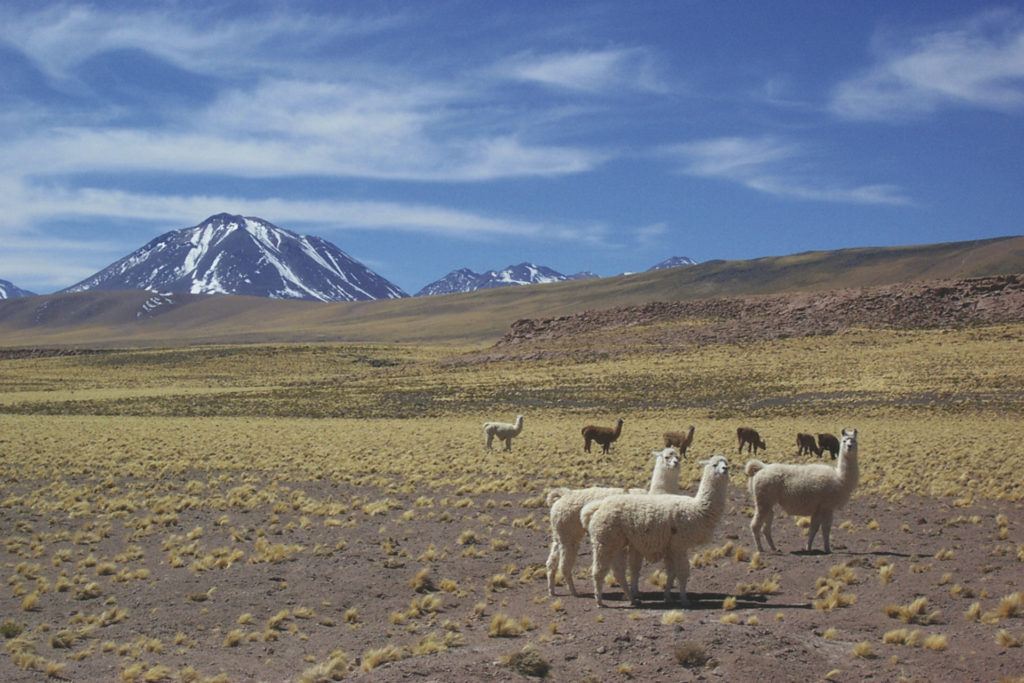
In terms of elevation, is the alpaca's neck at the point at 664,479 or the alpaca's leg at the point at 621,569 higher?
the alpaca's neck at the point at 664,479

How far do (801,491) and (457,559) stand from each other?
16.8 feet

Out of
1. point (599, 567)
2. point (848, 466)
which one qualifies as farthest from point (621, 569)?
point (848, 466)

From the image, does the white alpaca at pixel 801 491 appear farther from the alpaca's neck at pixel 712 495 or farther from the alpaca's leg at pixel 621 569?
the alpaca's leg at pixel 621 569

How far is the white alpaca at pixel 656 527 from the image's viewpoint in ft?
31.4

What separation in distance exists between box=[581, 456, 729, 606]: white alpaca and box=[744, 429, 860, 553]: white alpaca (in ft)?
7.90

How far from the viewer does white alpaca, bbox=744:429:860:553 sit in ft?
39.2

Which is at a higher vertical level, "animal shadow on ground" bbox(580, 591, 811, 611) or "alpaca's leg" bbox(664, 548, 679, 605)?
"alpaca's leg" bbox(664, 548, 679, 605)

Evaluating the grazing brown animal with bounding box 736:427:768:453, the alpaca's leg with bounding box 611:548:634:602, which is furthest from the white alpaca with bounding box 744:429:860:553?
the grazing brown animal with bounding box 736:427:768:453

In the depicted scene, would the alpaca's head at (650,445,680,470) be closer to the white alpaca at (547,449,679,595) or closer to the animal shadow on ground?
the white alpaca at (547,449,679,595)

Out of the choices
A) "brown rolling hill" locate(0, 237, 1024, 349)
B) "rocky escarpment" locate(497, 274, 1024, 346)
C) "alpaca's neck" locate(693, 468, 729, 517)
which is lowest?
"alpaca's neck" locate(693, 468, 729, 517)

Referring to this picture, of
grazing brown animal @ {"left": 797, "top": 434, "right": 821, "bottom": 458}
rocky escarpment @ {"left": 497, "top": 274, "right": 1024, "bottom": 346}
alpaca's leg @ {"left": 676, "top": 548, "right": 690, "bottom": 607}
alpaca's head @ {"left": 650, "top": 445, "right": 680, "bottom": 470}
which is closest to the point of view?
alpaca's leg @ {"left": 676, "top": 548, "right": 690, "bottom": 607}

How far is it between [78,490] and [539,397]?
32.0 m

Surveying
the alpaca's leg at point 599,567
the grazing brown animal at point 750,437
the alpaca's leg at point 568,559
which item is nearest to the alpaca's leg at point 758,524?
the alpaca's leg at point 568,559

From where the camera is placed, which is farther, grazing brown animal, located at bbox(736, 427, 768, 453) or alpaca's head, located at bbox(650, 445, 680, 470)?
grazing brown animal, located at bbox(736, 427, 768, 453)
